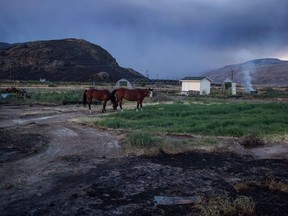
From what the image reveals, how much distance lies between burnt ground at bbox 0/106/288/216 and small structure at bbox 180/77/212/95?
40567mm

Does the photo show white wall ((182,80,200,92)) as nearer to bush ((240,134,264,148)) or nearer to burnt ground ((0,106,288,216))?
bush ((240,134,264,148))

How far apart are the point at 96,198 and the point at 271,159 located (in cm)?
577

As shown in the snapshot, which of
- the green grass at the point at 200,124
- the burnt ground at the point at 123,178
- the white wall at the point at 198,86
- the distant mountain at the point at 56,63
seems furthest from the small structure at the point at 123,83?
the distant mountain at the point at 56,63

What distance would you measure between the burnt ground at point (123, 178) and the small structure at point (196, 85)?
40567mm

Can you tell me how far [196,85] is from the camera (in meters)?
53.0

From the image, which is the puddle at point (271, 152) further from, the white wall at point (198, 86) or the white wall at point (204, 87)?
the white wall at point (204, 87)

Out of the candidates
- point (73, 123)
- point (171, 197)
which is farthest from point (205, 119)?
point (171, 197)

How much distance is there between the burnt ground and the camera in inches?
255

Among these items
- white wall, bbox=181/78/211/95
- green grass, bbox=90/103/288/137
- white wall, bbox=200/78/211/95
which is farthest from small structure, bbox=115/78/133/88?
green grass, bbox=90/103/288/137

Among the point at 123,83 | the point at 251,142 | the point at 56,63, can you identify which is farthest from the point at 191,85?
the point at 56,63

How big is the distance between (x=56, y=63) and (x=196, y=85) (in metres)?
83.1

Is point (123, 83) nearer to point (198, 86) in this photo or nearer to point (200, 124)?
point (198, 86)

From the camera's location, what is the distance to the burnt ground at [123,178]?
255 inches

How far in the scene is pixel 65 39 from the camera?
502ft
